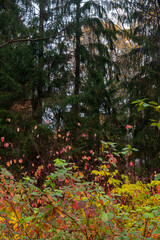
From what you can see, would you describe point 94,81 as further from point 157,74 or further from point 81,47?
point 157,74

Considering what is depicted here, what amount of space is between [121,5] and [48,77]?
4114 mm

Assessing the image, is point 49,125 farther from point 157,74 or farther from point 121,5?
point 121,5

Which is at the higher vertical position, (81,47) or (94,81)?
(81,47)

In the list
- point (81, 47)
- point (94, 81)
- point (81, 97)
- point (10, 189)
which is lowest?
point (10, 189)

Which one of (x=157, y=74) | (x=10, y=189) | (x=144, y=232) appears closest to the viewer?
(x=144, y=232)

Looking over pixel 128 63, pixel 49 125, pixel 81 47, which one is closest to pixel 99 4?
pixel 81 47

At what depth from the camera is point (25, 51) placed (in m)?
10.2

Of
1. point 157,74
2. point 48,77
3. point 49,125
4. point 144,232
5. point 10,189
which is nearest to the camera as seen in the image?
point 144,232

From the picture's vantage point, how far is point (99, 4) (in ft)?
36.4

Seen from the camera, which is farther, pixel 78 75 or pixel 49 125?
pixel 78 75

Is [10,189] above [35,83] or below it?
below

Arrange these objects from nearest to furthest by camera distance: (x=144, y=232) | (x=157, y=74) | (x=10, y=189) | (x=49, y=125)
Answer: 1. (x=144, y=232)
2. (x=10, y=189)
3. (x=49, y=125)
4. (x=157, y=74)

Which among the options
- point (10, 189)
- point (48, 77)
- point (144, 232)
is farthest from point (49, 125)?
point (144, 232)

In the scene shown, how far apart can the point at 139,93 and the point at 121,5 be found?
360cm
